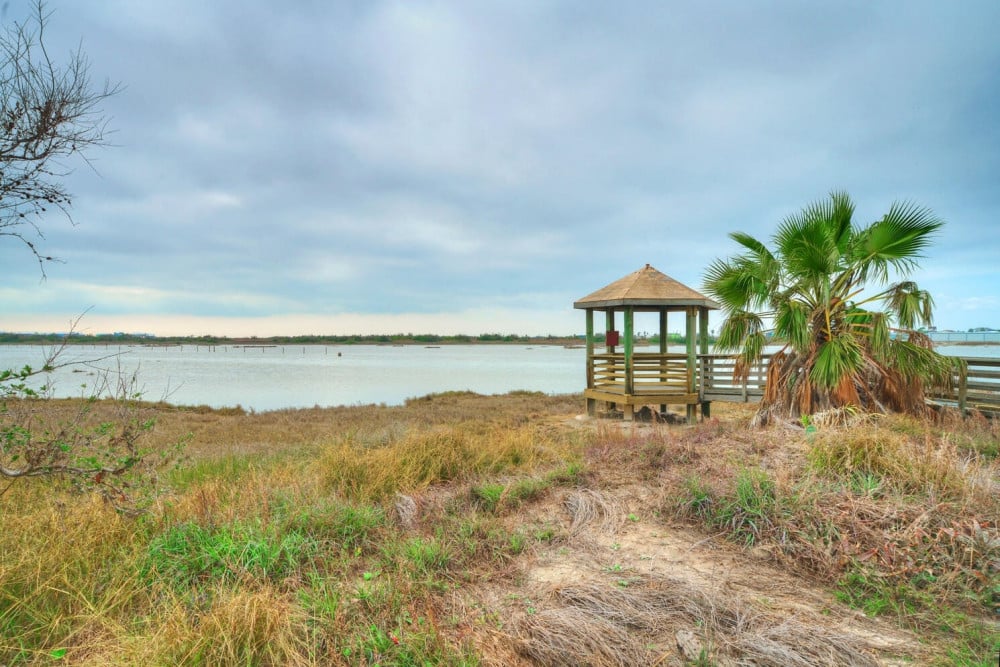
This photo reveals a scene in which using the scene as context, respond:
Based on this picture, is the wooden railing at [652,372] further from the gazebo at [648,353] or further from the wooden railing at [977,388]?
the wooden railing at [977,388]

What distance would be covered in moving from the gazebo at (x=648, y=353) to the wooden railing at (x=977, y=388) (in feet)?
15.8

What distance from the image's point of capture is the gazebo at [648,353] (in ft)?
40.9

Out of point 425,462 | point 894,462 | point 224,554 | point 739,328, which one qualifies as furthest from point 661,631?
point 739,328

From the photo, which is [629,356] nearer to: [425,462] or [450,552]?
[425,462]

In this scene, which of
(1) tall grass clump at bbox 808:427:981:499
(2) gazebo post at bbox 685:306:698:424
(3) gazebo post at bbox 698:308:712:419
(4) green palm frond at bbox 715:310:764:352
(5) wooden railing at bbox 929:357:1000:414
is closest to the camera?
(1) tall grass clump at bbox 808:427:981:499

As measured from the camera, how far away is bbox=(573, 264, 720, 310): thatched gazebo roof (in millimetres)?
12242

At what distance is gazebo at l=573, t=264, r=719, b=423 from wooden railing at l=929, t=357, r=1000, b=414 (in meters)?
4.83

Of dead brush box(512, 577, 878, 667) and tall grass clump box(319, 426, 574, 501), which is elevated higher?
tall grass clump box(319, 426, 574, 501)

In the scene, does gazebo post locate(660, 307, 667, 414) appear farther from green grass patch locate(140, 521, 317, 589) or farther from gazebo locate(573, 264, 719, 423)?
green grass patch locate(140, 521, 317, 589)

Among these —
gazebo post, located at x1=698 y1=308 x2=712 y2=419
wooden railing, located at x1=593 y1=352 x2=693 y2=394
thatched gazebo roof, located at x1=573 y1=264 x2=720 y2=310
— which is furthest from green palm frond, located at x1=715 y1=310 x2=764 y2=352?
gazebo post, located at x1=698 y1=308 x2=712 y2=419

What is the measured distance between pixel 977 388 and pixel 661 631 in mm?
10961

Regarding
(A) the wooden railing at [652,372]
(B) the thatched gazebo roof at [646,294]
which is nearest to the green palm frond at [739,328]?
(B) the thatched gazebo roof at [646,294]

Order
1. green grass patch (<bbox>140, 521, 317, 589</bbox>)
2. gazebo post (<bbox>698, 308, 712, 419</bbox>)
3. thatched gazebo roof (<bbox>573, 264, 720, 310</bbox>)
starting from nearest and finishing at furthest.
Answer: green grass patch (<bbox>140, 521, 317, 589</bbox>), thatched gazebo roof (<bbox>573, 264, 720, 310</bbox>), gazebo post (<bbox>698, 308, 712, 419</bbox>)

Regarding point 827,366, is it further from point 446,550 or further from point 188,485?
point 188,485
